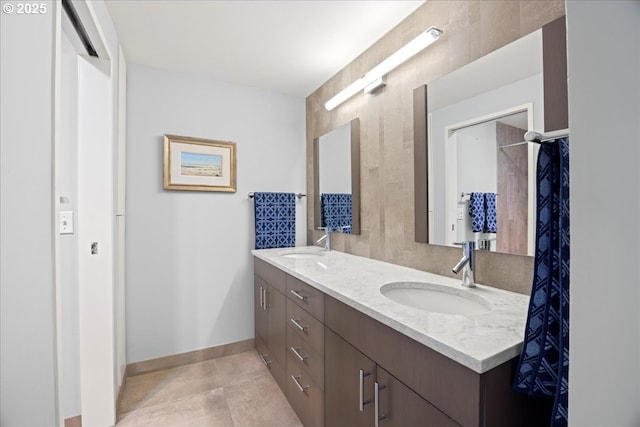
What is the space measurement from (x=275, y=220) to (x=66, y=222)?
4.63ft

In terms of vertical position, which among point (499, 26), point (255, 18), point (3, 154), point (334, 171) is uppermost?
point (255, 18)

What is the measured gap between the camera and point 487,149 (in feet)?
4.27

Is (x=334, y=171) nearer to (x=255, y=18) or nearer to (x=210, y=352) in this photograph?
A: (x=255, y=18)

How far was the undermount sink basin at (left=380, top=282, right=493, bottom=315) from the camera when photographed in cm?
124

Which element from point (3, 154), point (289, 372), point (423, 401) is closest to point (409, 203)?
point (423, 401)

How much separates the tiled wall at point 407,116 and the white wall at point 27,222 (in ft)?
4.98

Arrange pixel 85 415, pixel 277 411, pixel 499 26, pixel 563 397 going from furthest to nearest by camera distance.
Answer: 1. pixel 277 411
2. pixel 85 415
3. pixel 499 26
4. pixel 563 397

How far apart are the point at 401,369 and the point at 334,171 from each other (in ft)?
5.61

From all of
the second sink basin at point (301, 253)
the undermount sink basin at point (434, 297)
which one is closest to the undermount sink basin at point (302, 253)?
the second sink basin at point (301, 253)

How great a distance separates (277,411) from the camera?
71.1 inches

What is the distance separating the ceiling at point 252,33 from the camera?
5.29ft

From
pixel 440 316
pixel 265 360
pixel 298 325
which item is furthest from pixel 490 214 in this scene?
pixel 265 360

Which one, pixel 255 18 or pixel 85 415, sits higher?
pixel 255 18

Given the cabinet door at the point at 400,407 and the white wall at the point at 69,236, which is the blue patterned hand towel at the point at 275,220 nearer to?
the white wall at the point at 69,236
